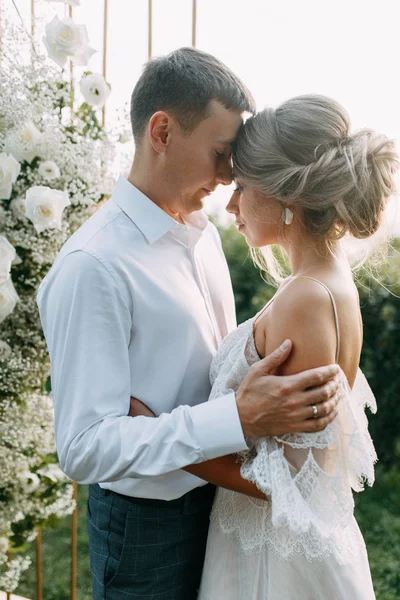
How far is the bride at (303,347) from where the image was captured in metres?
1.74

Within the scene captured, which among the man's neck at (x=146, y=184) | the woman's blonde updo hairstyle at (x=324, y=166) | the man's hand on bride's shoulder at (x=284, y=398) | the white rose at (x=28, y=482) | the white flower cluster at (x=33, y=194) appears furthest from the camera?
the white rose at (x=28, y=482)

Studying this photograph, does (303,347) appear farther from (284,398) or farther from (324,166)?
(324,166)

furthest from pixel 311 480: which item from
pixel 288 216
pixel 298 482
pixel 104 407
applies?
pixel 288 216

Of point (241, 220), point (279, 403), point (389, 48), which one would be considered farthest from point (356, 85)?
point (279, 403)

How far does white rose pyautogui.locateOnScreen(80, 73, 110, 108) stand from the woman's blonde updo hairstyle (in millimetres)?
886

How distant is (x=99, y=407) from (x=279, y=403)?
404 mm

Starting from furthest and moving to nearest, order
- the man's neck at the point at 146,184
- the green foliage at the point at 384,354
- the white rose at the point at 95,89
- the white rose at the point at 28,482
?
the green foliage at the point at 384,354, the white rose at the point at 28,482, the white rose at the point at 95,89, the man's neck at the point at 146,184

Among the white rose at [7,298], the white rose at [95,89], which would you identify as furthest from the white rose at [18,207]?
the white rose at [95,89]

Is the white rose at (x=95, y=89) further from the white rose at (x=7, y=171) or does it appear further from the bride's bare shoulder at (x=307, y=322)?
the bride's bare shoulder at (x=307, y=322)

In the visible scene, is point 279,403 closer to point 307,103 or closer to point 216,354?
point 216,354

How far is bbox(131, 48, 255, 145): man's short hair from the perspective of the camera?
1944 mm

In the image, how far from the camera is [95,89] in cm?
260

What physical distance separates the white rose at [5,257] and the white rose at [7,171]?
0.57 ft

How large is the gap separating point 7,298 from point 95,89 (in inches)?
30.5
